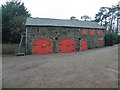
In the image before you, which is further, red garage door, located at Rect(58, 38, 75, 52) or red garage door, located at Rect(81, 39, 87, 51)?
red garage door, located at Rect(81, 39, 87, 51)

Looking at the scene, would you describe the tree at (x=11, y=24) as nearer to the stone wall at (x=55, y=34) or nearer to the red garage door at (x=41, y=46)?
the stone wall at (x=55, y=34)

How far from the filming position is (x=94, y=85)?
10.3 meters

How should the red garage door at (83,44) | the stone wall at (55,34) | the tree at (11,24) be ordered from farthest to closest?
the tree at (11,24), the red garage door at (83,44), the stone wall at (55,34)

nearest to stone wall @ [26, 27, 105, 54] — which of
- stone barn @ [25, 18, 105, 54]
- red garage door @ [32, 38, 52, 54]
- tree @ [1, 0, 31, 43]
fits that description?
stone barn @ [25, 18, 105, 54]

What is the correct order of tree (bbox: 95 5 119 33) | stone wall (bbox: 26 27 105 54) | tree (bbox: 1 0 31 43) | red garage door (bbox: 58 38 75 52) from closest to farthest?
stone wall (bbox: 26 27 105 54)
red garage door (bbox: 58 38 75 52)
tree (bbox: 1 0 31 43)
tree (bbox: 95 5 119 33)

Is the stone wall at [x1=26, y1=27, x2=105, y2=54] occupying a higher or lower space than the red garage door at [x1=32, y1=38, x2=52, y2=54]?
higher

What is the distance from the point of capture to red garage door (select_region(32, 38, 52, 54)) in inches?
1139

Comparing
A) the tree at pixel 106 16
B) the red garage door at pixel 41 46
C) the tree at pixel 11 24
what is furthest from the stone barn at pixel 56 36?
the tree at pixel 106 16

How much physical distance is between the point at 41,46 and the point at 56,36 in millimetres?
2793

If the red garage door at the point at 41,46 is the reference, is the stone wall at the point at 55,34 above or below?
above

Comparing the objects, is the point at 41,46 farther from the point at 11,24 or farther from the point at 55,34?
the point at 11,24

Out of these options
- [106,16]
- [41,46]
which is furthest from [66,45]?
[106,16]

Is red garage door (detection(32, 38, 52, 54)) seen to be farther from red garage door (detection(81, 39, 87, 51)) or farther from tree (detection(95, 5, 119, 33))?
tree (detection(95, 5, 119, 33))

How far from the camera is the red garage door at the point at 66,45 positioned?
30.5m
